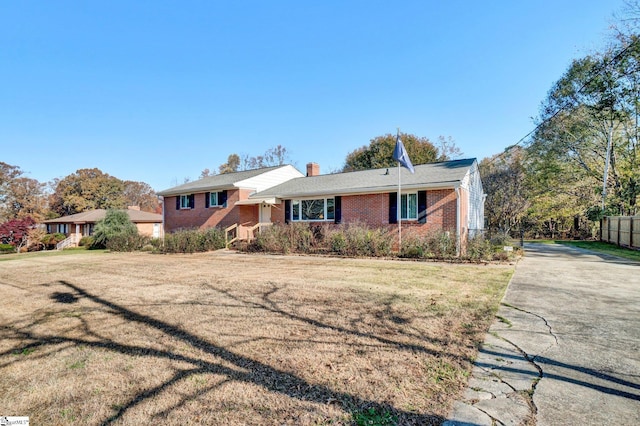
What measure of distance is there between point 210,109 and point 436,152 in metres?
21.5

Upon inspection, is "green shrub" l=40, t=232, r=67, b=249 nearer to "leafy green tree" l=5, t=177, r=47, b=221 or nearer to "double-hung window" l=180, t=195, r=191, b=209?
"leafy green tree" l=5, t=177, r=47, b=221

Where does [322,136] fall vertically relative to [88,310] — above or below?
above

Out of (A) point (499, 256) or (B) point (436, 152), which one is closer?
(A) point (499, 256)

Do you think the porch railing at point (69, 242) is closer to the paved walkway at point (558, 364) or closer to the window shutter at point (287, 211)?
the window shutter at point (287, 211)

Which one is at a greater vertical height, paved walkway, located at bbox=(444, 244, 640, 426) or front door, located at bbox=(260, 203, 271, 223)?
front door, located at bbox=(260, 203, 271, 223)

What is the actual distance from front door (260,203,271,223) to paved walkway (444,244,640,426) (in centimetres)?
1490

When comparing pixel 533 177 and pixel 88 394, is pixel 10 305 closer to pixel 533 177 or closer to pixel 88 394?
pixel 88 394

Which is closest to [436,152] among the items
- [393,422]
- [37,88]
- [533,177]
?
[533,177]

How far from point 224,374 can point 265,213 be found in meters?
17.0

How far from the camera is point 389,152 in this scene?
30766 millimetres

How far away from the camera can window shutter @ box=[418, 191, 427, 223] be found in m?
13.7

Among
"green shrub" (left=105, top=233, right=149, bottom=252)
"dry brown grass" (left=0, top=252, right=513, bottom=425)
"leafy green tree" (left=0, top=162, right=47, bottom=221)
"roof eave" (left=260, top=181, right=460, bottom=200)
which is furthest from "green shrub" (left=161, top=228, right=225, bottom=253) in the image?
"leafy green tree" (left=0, top=162, right=47, bottom=221)

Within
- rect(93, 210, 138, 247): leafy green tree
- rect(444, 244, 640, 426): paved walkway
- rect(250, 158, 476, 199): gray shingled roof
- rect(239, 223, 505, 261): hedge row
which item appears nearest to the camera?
rect(444, 244, 640, 426): paved walkway

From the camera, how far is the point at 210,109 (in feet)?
70.5
